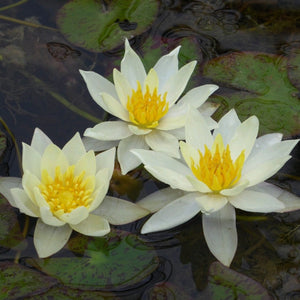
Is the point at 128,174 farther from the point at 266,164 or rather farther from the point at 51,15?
the point at 51,15

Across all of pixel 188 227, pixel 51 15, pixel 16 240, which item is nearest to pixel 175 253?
pixel 188 227

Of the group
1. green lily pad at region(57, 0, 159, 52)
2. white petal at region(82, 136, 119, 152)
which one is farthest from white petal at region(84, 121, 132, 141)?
green lily pad at region(57, 0, 159, 52)

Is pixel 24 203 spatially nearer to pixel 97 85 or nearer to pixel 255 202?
pixel 97 85

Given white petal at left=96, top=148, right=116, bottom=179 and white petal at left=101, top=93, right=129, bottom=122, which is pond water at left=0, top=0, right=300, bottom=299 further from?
white petal at left=101, top=93, right=129, bottom=122

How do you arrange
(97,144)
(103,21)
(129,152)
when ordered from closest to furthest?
(129,152) → (97,144) → (103,21)

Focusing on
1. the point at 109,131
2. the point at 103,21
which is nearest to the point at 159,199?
the point at 109,131

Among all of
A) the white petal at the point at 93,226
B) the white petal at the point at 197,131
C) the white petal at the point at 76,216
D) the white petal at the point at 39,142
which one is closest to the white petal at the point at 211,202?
the white petal at the point at 197,131
